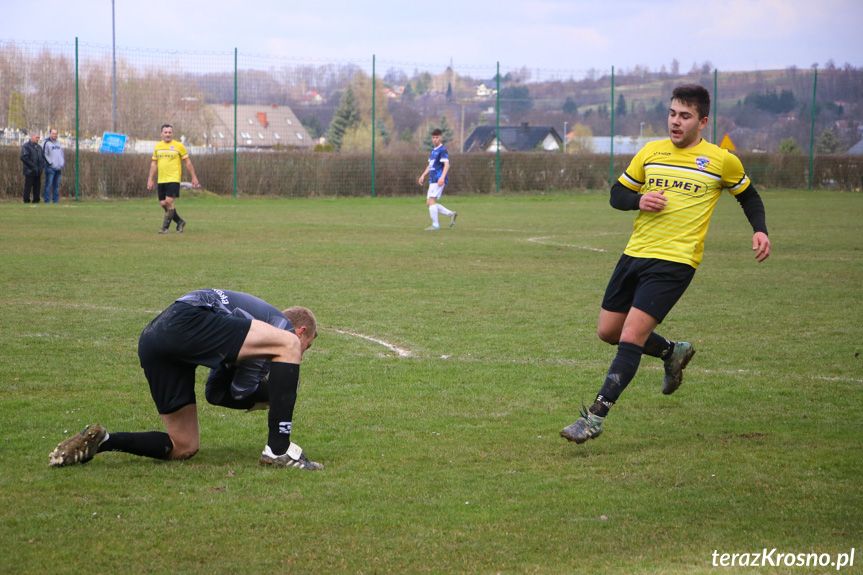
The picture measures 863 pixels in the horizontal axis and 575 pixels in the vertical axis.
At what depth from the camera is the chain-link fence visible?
26938 mm

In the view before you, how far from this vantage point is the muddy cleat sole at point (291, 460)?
4.52 metres

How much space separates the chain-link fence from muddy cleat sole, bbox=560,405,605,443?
24.9 meters

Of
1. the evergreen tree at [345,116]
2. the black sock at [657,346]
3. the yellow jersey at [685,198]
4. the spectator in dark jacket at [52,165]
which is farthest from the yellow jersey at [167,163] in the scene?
the evergreen tree at [345,116]

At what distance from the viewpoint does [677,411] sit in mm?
5742

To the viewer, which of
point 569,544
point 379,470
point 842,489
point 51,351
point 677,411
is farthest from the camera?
point 51,351

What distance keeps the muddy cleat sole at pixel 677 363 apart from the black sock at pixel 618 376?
2.24 feet

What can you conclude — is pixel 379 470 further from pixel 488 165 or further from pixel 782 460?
pixel 488 165

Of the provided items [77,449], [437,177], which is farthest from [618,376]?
[437,177]

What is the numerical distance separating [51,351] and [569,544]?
5107mm

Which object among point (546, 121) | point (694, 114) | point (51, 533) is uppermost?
point (546, 121)

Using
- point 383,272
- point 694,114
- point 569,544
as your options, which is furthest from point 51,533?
point 383,272

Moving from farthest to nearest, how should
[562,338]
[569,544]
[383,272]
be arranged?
[383,272] < [562,338] < [569,544]

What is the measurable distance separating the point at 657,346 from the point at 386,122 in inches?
1228
